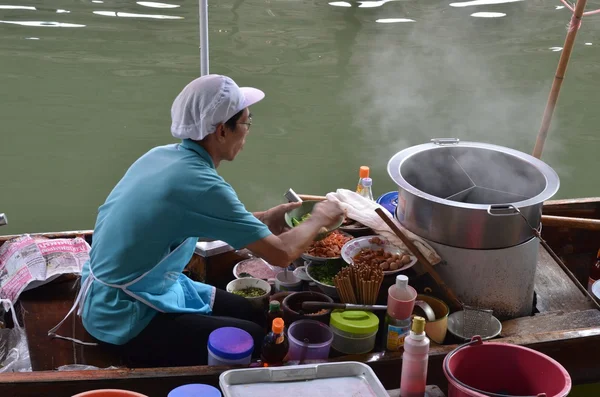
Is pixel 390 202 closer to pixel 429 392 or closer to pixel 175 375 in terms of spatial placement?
pixel 429 392

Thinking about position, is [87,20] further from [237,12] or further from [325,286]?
[325,286]

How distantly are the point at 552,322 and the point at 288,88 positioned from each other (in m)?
5.95

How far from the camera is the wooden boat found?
9.19 ft

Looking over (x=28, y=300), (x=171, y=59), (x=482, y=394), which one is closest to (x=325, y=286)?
(x=482, y=394)

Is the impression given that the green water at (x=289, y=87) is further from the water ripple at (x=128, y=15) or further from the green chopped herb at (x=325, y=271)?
the green chopped herb at (x=325, y=271)

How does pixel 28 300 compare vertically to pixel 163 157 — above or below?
below

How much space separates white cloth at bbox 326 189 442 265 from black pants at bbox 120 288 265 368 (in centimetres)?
87

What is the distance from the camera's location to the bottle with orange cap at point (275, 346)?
2816mm

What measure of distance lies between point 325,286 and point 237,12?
343 inches

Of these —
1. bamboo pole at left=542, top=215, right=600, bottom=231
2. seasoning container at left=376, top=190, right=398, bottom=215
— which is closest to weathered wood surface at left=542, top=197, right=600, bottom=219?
bamboo pole at left=542, top=215, right=600, bottom=231

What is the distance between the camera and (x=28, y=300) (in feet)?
11.5

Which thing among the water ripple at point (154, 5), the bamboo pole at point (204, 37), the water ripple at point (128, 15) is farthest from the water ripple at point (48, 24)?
the bamboo pole at point (204, 37)

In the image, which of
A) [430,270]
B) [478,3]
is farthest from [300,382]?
[478,3]

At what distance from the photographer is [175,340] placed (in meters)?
3.09
